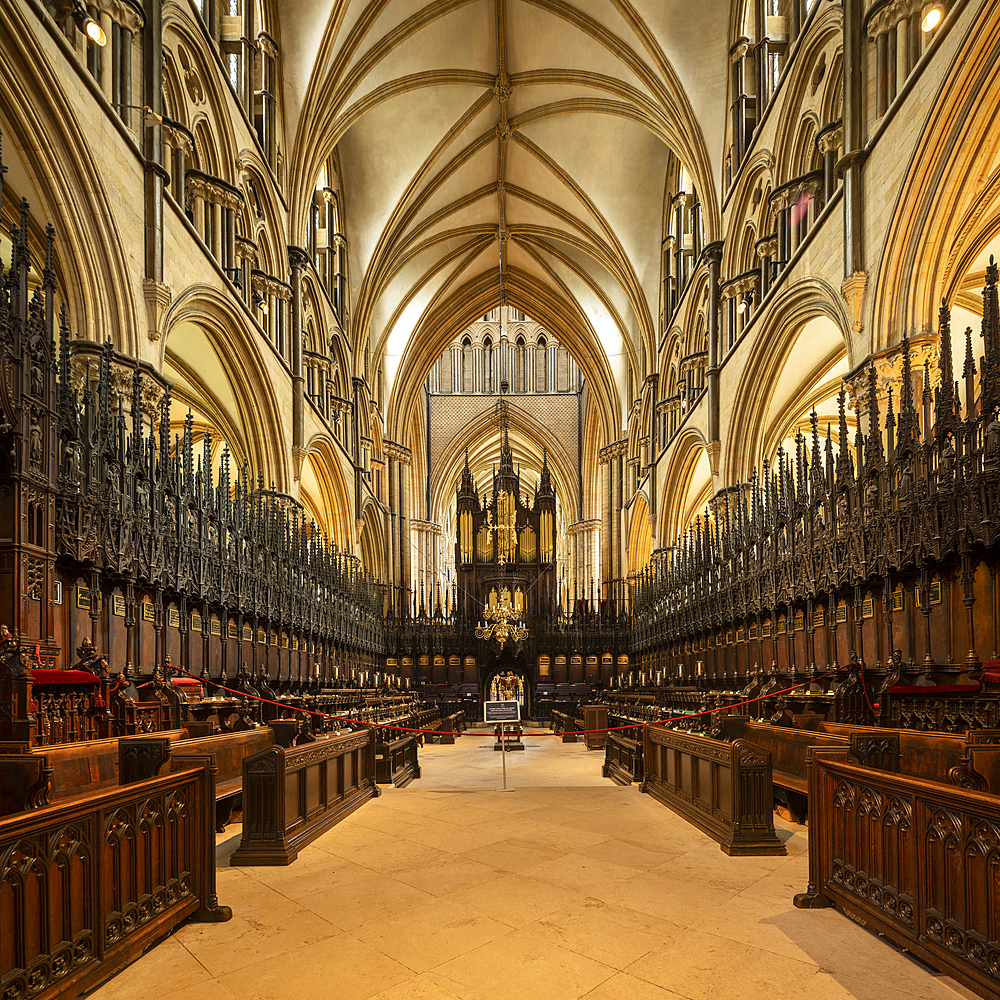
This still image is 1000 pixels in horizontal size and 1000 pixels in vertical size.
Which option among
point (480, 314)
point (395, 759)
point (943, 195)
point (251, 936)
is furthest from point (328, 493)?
point (251, 936)

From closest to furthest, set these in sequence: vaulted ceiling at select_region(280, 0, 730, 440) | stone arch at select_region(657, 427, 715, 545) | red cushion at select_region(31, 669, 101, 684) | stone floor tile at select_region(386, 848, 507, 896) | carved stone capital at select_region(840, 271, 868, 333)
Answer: stone floor tile at select_region(386, 848, 507, 896)
red cushion at select_region(31, 669, 101, 684)
carved stone capital at select_region(840, 271, 868, 333)
vaulted ceiling at select_region(280, 0, 730, 440)
stone arch at select_region(657, 427, 715, 545)

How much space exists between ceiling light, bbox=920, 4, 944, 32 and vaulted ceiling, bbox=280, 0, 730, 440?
8.81m

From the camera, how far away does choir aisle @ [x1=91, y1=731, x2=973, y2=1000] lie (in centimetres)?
323

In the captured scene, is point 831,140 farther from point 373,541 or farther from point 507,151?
point 373,541

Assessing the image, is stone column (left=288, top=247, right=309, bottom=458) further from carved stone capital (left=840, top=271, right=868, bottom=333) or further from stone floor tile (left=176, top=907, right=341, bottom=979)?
stone floor tile (left=176, top=907, right=341, bottom=979)

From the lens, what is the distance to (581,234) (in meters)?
26.5

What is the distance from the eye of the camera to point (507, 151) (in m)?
25.0

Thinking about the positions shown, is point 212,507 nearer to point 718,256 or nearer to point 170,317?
point 170,317

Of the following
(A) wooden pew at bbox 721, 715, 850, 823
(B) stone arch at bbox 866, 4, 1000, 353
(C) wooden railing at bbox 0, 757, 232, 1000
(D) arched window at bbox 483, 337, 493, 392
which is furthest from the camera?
(D) arched window at bbox 483, 337, 493, 392

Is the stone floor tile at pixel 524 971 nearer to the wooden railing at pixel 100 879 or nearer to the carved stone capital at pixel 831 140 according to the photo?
the wooden railing at pixel 100 879

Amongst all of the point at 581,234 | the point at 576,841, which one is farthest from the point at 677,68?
the point at 576,841

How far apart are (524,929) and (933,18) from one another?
10863mm

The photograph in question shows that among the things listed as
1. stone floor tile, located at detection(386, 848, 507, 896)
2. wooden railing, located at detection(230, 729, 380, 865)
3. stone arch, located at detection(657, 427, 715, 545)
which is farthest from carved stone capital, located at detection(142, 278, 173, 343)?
stone arch, located at detection(657, 427, 715, 545)

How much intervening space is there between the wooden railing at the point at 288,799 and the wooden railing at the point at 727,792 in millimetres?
2964
